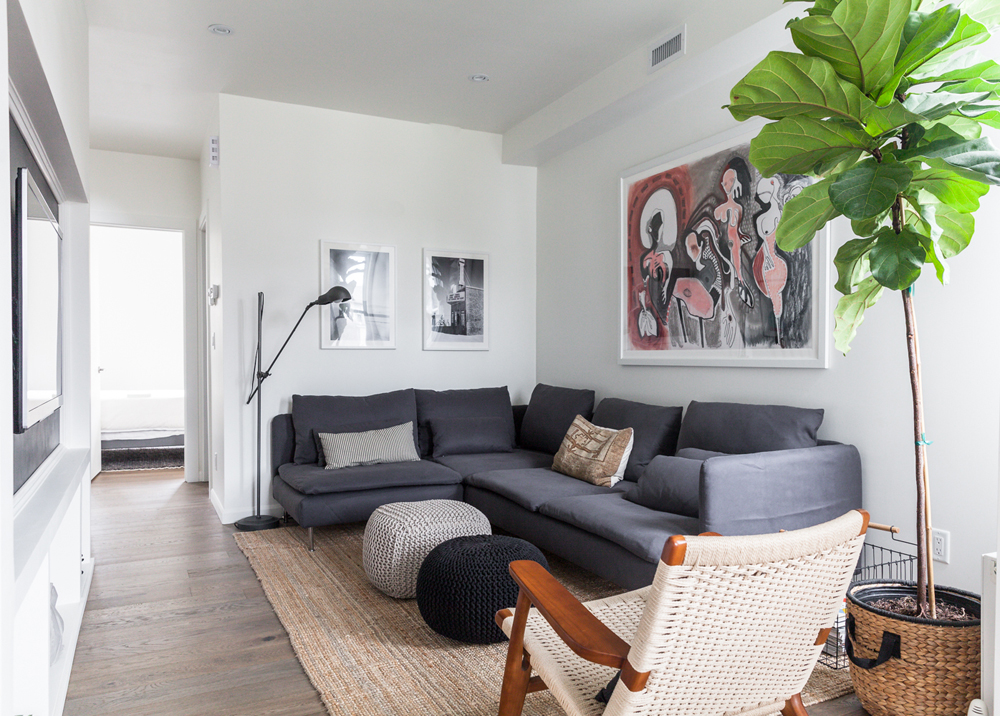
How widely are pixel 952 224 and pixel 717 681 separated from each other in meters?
1.40

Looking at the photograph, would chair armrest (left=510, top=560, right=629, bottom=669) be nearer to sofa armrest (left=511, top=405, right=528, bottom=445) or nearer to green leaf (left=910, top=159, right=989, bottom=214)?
green leaf (left=910, top=159, right=989, bottom=214)

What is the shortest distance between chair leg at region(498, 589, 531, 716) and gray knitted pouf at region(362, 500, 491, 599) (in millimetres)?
1239

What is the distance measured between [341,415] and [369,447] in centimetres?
34

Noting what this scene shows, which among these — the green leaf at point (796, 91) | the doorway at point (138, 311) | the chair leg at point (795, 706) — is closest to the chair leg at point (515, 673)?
the chair leg at point (795, 706)

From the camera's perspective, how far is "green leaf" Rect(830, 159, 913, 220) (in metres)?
1.71

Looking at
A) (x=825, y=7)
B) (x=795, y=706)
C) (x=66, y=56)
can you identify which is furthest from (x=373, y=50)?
(x=795, y=706)

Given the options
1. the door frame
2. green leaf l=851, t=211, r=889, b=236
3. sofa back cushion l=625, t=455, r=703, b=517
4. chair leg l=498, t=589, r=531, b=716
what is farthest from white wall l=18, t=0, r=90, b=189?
sofa back cushion l=625, t=455, r=703, b=517

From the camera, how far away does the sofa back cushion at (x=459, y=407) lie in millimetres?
4773

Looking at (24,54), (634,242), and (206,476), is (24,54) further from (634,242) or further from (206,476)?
(206,476)

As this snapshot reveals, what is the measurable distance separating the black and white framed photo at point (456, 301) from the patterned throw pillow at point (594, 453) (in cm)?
143

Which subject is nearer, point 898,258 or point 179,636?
point 898,258

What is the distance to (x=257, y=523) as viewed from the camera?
4.37m

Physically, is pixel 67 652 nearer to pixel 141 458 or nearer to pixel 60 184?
pixel 60 184

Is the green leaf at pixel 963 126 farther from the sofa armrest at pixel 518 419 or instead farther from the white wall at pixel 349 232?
the white wall at pixel 349 232
